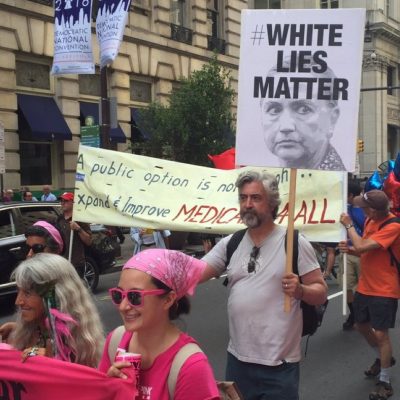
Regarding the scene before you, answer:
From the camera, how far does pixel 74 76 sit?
18.6m

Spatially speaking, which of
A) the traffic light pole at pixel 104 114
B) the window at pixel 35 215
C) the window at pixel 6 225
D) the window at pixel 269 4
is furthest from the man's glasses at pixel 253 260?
the window at pixel 269 4

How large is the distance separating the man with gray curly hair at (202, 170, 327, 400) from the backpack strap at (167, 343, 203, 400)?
1.02 m

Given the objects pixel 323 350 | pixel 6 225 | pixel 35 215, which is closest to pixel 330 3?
pixel 35 215

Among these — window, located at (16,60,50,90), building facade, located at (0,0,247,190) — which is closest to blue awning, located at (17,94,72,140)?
building facade, located at (0,0,247,190)

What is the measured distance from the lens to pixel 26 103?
17.4m

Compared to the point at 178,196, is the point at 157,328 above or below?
below

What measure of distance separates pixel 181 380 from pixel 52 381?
20.4 inches

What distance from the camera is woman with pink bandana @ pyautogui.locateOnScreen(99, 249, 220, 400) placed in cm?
181

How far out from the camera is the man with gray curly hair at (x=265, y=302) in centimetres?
288

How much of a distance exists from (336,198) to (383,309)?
1140 millimetres

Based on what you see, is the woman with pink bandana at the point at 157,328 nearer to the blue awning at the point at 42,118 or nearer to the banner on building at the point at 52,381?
the banner on building at the point at 52,381

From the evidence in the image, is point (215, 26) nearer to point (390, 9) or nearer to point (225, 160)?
point (225, 160)

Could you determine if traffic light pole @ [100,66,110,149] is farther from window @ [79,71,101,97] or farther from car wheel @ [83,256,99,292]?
window @ [79,71,101,97]

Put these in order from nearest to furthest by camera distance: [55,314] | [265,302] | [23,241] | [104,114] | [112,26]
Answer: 1. [55,314]
2. [265,302]
3. [23,241]
4. [112,26]
5. [104,114]
